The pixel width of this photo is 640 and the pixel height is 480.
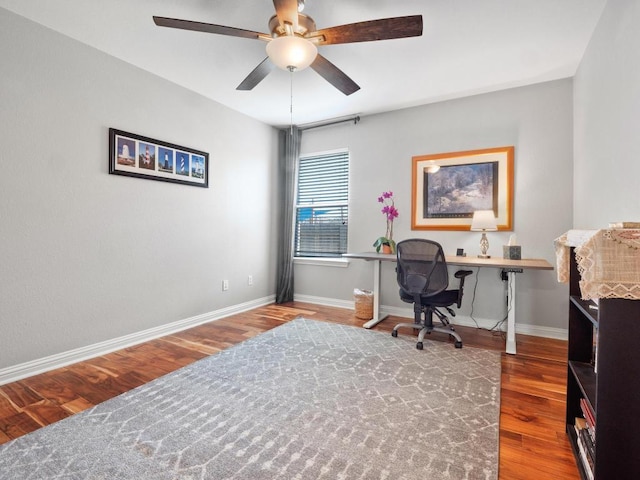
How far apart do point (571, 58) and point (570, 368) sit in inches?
103

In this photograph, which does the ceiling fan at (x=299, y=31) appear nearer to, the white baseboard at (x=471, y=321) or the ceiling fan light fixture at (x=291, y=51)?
the ceiling fan light fixture at (x=291, y=51)

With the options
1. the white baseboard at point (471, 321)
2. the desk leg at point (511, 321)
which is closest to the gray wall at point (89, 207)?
the white baseboard at point (471, 321)

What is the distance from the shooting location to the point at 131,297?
2.88 meters

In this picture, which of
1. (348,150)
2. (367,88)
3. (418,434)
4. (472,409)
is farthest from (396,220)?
(418,434)

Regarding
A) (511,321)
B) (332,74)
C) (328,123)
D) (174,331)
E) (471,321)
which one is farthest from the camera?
(328,123)

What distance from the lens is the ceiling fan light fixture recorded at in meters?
1.82

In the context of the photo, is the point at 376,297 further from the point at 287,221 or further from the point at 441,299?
the point at 287,221

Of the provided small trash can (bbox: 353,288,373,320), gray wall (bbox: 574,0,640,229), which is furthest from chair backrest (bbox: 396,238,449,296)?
gray wall (bbox: 574,0,640,229)

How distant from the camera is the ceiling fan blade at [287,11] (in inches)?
65.5

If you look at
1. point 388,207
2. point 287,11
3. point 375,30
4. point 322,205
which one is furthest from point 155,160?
point 388,207

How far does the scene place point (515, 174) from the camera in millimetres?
3234

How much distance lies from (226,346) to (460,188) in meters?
2.89

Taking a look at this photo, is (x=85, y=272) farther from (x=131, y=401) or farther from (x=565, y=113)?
(x=565, y=113)

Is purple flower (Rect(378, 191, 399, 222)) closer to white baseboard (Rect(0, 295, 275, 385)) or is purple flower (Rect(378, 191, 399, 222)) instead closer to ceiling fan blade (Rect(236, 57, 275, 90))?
ceiling fan blade (Rect(236, 57, 275, 90))
